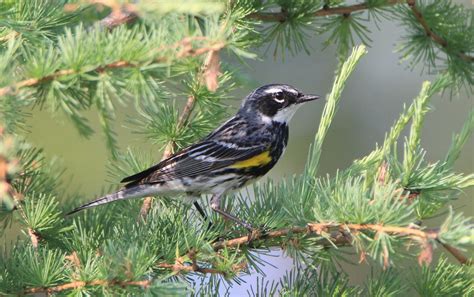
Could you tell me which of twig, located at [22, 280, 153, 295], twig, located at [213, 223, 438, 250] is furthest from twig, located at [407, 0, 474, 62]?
twig, located at [22, 280, 153, 295]

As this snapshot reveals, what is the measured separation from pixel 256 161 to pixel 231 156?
13 centimetres

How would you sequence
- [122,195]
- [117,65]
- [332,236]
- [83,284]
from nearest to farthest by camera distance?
[117,65], [83,284], [332,236], [122,195]

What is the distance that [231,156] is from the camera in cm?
398

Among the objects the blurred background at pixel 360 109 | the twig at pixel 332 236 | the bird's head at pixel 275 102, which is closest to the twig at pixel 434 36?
the bird's head at pixel 275 102

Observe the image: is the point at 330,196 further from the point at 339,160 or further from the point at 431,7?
the point at 339,160

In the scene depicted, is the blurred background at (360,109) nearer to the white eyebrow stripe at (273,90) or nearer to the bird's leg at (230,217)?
the white eyebrow stripe at (273,90)

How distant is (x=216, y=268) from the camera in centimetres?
228

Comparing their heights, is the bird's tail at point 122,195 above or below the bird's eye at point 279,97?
below

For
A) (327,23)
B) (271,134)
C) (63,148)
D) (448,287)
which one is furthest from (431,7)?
(63,148)

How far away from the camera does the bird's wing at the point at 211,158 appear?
11.8 ft

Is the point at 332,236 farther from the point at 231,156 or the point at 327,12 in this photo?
the point at 231,156

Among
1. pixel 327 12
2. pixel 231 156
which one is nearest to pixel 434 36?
pixel 327 12

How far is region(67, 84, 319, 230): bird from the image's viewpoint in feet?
11.1

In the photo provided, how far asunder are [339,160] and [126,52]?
16.7 ft
